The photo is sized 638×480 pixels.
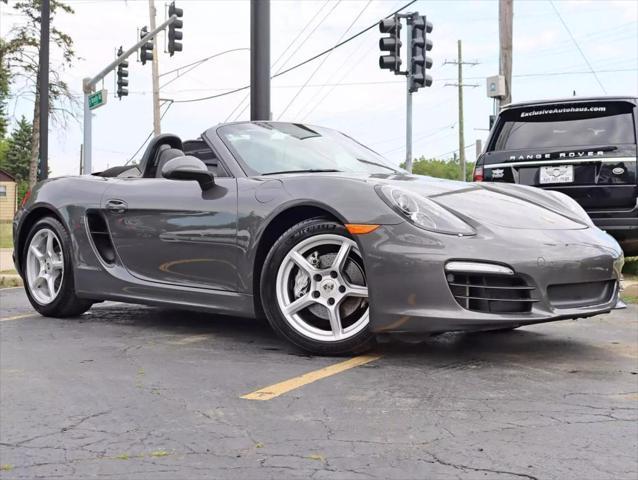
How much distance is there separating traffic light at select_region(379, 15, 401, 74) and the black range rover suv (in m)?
7.64

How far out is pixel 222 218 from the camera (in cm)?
470

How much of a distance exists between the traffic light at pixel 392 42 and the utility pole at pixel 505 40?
7.07 feet

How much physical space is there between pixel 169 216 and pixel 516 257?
2146 mm

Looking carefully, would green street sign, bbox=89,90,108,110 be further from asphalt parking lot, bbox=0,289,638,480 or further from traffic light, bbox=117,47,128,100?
asphalt parking lot, bbox=0,289,638,480

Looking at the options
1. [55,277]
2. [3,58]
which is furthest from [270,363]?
[3,58]

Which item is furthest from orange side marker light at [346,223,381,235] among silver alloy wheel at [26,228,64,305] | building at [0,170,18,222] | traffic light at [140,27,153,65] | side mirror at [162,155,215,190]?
building at [0,170,18,222]

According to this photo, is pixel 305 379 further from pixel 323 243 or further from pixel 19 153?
pixel 19 153

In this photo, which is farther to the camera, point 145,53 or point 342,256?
point 145,53

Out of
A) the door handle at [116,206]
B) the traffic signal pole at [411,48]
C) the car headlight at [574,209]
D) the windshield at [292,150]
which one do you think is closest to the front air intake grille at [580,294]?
the car headlight at [574,209]

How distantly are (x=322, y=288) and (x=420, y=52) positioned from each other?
11641mm

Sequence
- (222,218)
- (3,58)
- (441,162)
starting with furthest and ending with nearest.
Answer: (441,162) → (3,58) → (222,218)

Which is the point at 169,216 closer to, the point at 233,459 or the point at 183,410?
the point at 183,410

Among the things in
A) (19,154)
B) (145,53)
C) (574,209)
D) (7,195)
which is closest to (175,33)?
(145,53)

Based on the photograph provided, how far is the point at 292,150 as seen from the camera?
16.9 feet
